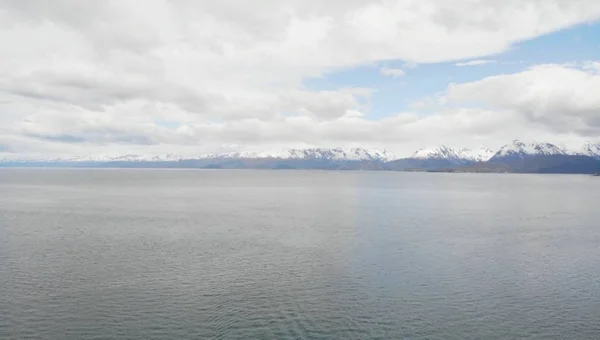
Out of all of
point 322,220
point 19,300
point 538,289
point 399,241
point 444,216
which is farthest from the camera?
point 444,216

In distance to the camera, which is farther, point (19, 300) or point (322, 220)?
point (322, 220)


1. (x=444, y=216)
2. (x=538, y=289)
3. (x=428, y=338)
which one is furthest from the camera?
(x=444, y=216)

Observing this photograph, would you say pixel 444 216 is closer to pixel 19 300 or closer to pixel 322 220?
pixel 322 220

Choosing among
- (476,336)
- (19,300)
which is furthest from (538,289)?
(19,300)

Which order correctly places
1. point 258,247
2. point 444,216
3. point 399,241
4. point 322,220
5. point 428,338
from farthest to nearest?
point 444,216, point 322,220, point 399,241, point 258,247, point 428,338

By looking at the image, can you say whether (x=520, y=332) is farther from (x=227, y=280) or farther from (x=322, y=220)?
(x=322, y=220)

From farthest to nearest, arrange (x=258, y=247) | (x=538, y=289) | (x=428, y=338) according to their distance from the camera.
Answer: (x=258, y=247) < (x=538, y=289) < (x=428, y=338)

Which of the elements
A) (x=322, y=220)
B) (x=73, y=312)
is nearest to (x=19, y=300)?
(x=73, y=312)

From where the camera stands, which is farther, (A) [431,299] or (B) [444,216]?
(B) [444,216]
